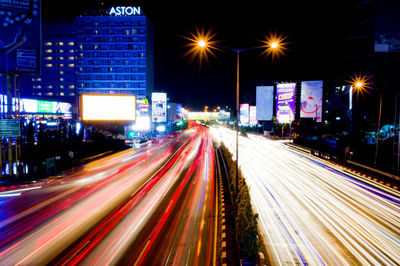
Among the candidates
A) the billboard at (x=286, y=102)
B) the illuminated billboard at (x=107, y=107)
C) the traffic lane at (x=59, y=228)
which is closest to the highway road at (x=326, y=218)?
the traffic lane at (x=59, y=228)

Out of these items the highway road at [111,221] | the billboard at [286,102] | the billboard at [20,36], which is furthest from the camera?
the billboard at [286,102]

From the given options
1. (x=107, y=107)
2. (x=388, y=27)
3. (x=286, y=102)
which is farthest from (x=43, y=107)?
(x=388, y=27)

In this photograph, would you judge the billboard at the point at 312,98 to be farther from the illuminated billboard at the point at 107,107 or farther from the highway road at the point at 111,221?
the highway road at the point at 111,221

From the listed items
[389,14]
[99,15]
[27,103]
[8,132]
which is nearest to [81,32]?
[99,15]

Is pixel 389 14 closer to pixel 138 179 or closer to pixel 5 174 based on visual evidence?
pixel 138 179

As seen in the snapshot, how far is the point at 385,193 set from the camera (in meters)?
16.0

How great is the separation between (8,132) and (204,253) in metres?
20.2

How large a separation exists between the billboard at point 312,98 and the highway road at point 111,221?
36671 mm

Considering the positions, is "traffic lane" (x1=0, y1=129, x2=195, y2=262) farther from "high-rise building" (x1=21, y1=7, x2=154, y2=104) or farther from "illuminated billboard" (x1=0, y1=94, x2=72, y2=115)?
"high-rise building" (x1=21, y1=7, x2=154, y2=104)

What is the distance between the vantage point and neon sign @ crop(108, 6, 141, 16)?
10412 centimetres

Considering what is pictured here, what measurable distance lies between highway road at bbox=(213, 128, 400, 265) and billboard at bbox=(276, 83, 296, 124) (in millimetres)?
31984

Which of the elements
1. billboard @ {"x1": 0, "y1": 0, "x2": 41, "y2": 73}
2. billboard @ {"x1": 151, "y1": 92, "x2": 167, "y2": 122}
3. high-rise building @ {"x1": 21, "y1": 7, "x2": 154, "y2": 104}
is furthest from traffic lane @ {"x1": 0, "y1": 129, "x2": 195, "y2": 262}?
high-rise building @ {"x1": 21, "y1": 7, "x2": 154, "y2": 104}

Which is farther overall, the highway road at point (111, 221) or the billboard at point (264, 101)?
the billboard at point (264, 101)

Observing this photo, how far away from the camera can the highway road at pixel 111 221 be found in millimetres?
8836
